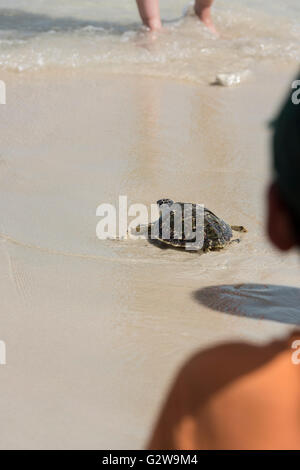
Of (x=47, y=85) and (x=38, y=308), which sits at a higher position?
(x=38, y=308)

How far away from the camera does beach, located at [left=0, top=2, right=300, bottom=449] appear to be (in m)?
2.54

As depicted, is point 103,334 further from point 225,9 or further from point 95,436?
point 225,9

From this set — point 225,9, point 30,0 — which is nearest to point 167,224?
point 225,9

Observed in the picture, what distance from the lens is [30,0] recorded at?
→ 27.6 feet

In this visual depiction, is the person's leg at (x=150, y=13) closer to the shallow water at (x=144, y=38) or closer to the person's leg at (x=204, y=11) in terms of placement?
the shallow water at (x=144, y=38)

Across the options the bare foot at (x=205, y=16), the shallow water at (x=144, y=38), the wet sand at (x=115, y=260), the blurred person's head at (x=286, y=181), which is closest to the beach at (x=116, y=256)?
the wet sand at (x=115, y=260)

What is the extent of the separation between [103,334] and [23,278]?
613 mm

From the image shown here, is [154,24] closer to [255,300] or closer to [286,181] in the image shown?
[255,300]

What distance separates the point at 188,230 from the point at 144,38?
379 cm

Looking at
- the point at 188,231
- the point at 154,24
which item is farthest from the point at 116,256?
the point at 154,24

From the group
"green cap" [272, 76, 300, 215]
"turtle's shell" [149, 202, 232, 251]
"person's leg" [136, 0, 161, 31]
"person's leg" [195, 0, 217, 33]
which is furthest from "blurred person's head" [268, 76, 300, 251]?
"person's leg" [195, 0, 217, 33]

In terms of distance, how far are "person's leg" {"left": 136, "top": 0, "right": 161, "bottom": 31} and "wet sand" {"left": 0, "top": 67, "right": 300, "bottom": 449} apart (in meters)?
1.40

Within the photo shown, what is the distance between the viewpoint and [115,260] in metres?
3.54

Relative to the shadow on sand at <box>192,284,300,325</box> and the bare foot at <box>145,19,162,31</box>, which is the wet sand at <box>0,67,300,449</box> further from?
the bare foot at <box>145,19,162,31</box>
